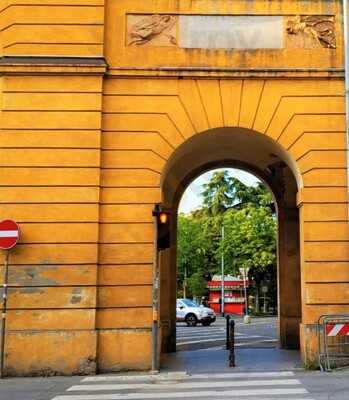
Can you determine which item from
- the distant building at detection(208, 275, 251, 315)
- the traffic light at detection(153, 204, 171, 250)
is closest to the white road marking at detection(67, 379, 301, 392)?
the traffic light at detection(153, 204, 171, 250)

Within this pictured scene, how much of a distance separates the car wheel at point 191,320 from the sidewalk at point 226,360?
58.8 ft

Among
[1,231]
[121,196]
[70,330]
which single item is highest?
[121,196]

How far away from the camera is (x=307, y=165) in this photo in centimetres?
1389

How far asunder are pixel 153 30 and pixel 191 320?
24452 mm

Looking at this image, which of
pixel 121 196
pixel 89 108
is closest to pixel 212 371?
pixel 121 196

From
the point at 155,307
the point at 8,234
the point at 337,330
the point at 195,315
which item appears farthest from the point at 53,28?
the point at 195,315

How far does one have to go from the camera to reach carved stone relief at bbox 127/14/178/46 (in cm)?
1427

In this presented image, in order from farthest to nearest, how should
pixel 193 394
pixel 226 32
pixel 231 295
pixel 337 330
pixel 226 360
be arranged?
pixel 231 295 → pixel 226 360 → pixel 226 32 → pixel 337 330 → pixel 193 394

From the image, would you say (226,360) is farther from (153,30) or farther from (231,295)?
(231,295)

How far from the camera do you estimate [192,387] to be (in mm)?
11016

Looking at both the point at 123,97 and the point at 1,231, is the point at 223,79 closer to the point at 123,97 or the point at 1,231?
the point at 123,97

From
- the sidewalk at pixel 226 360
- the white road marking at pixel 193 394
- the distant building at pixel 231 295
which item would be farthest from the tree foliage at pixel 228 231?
the white road marking at pixel 193 394

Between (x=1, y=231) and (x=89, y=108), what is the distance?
11.4 feet

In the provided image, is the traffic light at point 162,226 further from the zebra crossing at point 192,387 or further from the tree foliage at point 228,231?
the tree foliage at point 228,231
